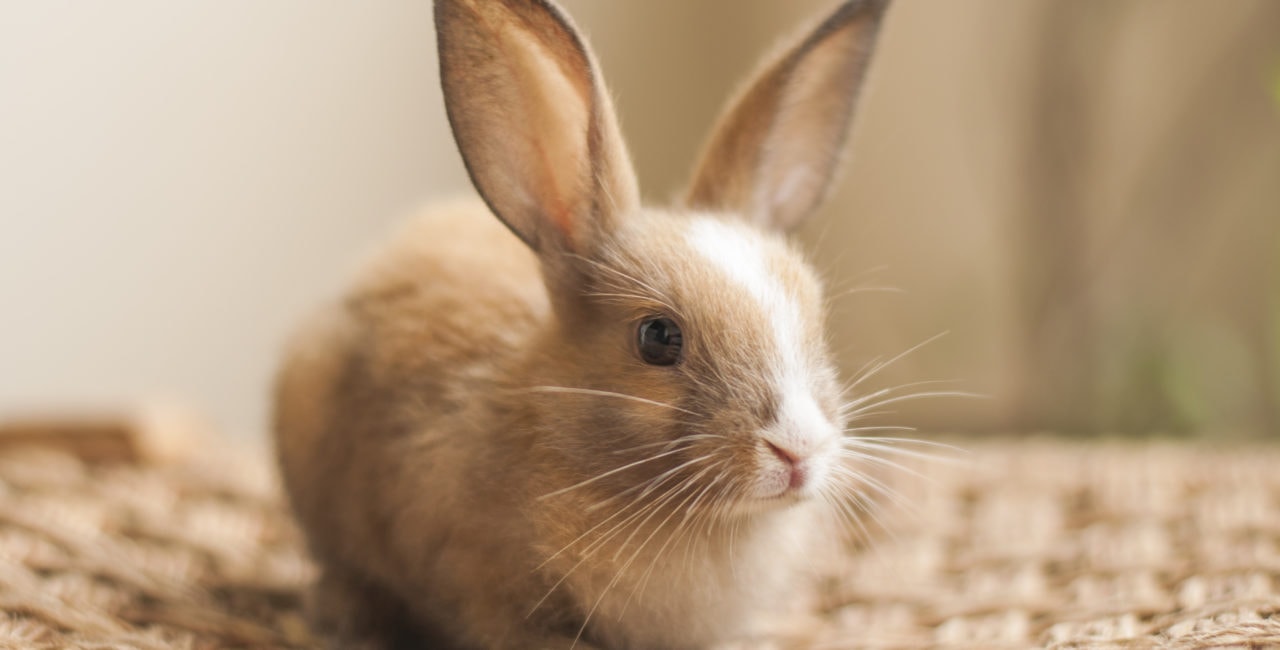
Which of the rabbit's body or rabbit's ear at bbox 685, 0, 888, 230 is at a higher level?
rabbit's ear at bbox 685, 0, 888, 230

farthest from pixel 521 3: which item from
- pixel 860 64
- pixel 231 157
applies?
pixel 231 157

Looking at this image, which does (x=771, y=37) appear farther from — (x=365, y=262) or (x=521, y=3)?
(x=521, y=3)

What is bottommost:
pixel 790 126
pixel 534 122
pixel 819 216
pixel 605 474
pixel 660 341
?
pixel 605 474

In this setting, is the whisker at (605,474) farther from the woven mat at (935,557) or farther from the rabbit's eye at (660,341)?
the woven mat at (935,557)

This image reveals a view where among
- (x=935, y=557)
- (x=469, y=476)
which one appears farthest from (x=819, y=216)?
(x=469, y=476)

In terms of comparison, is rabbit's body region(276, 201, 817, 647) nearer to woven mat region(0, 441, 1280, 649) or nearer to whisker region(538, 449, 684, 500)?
whisker region(538, 449, 684, 500)

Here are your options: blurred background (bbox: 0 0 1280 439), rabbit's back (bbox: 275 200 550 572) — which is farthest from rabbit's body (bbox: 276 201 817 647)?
blurred background (bbox: 0 0 1280 439)

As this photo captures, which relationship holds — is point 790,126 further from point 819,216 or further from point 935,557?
point 819,216
